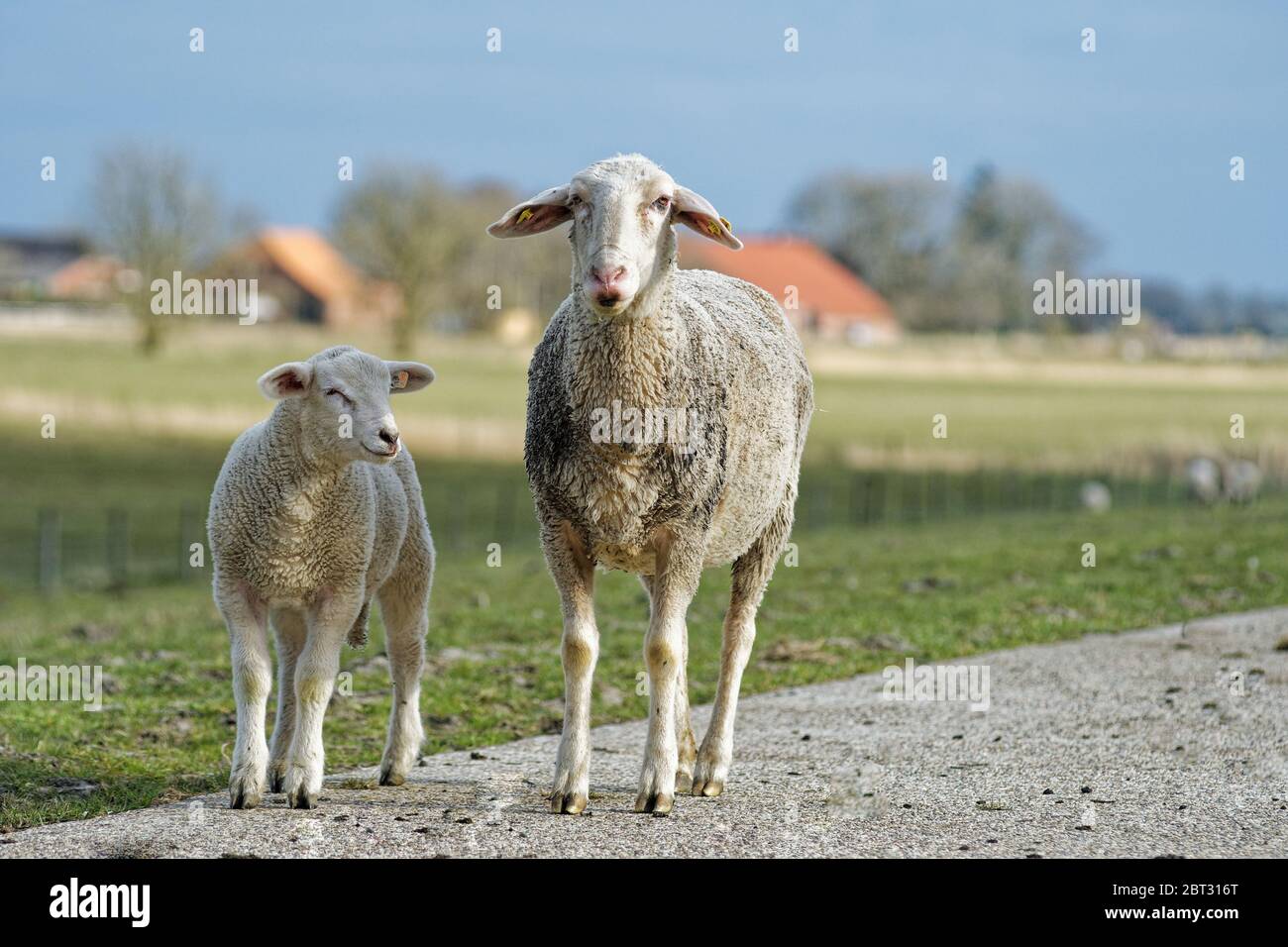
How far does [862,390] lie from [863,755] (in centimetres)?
5363

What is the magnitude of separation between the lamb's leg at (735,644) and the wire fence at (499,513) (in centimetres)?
1582

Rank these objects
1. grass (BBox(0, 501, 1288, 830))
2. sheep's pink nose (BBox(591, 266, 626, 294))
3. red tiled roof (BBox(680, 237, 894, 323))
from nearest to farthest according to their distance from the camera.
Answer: sheep's pink nose (BBox(591, 266, 626, 294)) < grass (BBox(0, 501, 1288, 830)) < red tiled roof (BBox(680, 237, 894, 323))

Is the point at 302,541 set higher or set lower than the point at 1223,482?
higher

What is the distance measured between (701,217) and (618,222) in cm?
62

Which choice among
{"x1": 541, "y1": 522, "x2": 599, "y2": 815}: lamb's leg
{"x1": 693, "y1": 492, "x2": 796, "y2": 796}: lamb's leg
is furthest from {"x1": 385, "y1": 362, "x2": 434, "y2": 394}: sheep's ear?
{"x1": 693, "y1": 492, "x2": 796, "y2": 796}: lamb's leg

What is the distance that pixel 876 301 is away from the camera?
101000 mm

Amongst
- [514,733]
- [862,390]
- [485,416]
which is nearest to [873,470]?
[485,416]

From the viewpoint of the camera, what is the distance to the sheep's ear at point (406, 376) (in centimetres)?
796

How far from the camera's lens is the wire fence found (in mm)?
24953

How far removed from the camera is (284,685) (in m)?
8.02

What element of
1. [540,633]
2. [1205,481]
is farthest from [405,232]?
[540,633]

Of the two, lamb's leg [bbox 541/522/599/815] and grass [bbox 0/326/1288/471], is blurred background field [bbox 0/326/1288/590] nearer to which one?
grass [bbox 0/326/1288/471]

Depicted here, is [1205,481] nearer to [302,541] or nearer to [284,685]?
[284,685]

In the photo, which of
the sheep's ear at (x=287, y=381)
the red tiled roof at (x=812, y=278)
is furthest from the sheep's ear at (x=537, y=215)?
the red tiled roof at (x=812, y=278)
